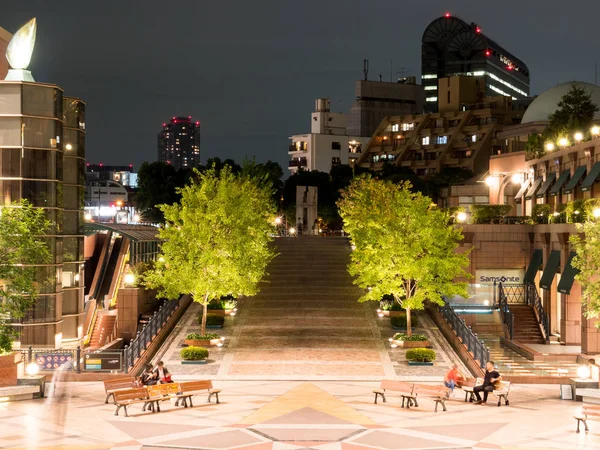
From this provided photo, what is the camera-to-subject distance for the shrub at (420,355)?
117 feet

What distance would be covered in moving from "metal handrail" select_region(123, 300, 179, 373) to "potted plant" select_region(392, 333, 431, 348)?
34.7 feet

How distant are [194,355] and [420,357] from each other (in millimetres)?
9016

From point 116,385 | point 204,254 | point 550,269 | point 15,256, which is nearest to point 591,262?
point 116,385

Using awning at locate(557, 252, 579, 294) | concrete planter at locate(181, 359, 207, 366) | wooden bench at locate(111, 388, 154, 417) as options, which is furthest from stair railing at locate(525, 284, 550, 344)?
wooden bench at locate(111, 388, 154, 417)

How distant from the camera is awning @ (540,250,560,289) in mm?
47594

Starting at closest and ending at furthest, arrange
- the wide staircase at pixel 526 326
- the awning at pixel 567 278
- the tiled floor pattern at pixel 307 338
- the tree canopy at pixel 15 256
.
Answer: the tree canopy at pixel 15 256 < the tiled floor pattern at pixel 307 338 < the awning at pixel 567 278 < the wide staircase at pixel 526 326

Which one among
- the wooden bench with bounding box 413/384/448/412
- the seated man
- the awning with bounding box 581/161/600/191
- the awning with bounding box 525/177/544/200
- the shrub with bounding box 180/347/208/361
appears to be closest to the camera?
the wooden bench with bounding box 413/384/448/412

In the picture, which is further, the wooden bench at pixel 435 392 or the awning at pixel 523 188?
the awning at pixel 523 188

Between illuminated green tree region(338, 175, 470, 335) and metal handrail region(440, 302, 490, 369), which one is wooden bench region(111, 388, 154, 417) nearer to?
metal handrail region(440, 302, 490, 369)

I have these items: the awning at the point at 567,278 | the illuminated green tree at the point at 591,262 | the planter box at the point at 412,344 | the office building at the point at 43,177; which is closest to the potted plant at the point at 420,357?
the planter box at the point at 412,344

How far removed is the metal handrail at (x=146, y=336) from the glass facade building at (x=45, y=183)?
12.6 ft

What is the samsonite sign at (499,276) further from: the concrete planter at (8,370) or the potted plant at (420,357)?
the concrete planter at (8,370)

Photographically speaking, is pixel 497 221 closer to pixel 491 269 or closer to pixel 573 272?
pixel 491 269

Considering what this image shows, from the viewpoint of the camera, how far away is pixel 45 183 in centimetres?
3734
